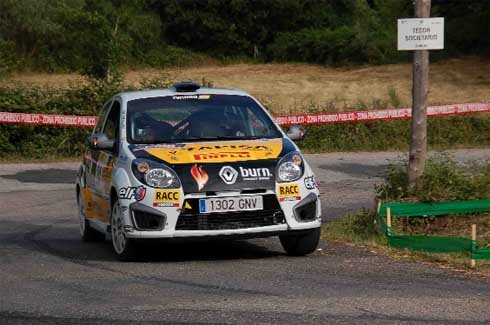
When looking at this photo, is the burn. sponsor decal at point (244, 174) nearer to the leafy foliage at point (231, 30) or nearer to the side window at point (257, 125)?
the side window at point (257, 125)

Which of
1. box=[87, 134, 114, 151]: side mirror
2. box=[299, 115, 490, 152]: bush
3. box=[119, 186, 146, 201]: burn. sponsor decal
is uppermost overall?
box=[87, 134, 114, 151]: side mirror

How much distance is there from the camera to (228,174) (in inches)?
426

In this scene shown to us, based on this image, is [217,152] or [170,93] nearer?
[217,152]

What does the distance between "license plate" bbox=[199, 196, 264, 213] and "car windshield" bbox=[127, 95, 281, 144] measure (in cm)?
110

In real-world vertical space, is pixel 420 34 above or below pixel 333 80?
above

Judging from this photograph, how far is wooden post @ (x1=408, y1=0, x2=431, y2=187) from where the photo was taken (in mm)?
13484

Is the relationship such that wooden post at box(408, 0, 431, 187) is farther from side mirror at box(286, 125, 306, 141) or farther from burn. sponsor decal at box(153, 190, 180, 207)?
burn. sponsor decal at box(153, 190, 180, 207)

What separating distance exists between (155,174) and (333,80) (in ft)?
120

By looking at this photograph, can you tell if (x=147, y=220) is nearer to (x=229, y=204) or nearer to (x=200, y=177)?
(x=200, y=177)

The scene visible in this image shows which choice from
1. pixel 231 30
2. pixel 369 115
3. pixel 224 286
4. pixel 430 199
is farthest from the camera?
pixel 231 30

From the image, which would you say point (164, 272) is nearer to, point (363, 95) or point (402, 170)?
point (402, 170)

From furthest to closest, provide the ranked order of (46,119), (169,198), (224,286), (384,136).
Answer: (384,136) → (46,119) → (169,198) → (224,286)

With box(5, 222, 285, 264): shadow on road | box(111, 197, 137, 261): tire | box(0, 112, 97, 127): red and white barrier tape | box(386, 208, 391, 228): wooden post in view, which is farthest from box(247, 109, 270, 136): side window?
box(0, 112, 97, 127): red and white barrier tape

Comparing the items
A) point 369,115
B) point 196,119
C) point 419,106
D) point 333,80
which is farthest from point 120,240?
point 333,80
